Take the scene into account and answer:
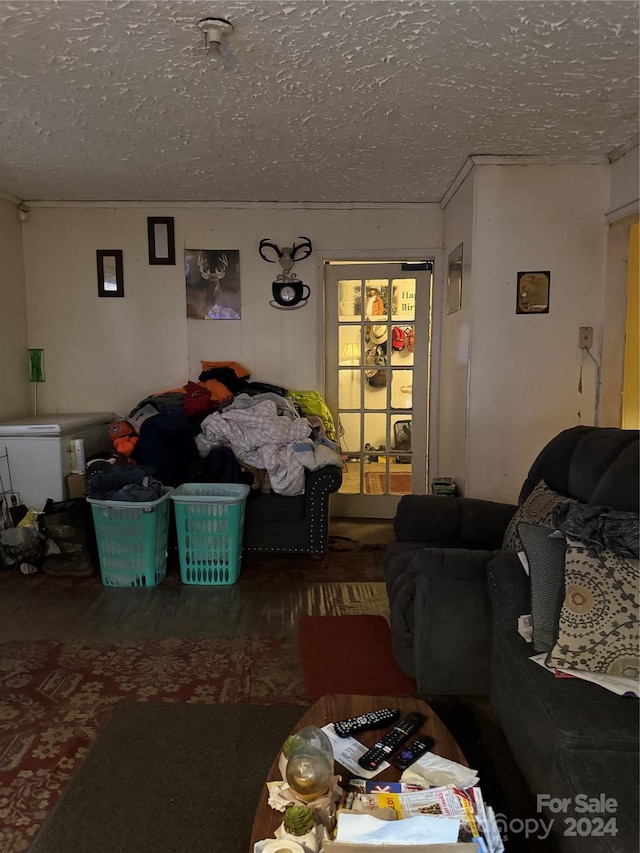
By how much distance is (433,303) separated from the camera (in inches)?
169

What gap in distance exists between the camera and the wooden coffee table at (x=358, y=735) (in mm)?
1101

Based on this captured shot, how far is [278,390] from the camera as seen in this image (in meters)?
4.12

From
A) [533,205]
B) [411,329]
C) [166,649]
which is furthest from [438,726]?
[411,329]

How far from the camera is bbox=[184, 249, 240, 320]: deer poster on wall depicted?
4.23m

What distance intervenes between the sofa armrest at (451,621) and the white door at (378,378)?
2496 millimetres

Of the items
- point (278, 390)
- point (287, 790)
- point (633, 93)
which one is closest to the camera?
point (287, 790)

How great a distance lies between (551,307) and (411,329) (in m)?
1.28

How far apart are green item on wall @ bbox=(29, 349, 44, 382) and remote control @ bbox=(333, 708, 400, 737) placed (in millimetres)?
3813

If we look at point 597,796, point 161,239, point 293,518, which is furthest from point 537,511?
point 161,239

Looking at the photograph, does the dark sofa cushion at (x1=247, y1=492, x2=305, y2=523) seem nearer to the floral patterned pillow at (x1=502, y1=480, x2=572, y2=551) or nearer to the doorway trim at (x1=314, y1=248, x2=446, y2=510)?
the doorway trim at (x1=314, y1=248, x2=446, y2=510)

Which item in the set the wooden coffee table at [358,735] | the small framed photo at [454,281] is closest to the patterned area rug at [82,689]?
the wooden coffee table at [358,735]

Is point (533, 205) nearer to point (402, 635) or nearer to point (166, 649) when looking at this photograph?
point (402, 635)

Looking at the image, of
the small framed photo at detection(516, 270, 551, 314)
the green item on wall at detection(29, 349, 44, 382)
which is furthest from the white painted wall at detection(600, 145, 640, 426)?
the green item on wall at detection(29, 349, 44, 382)

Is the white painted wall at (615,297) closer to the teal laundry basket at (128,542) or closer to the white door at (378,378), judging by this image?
the white door at (378,378)
